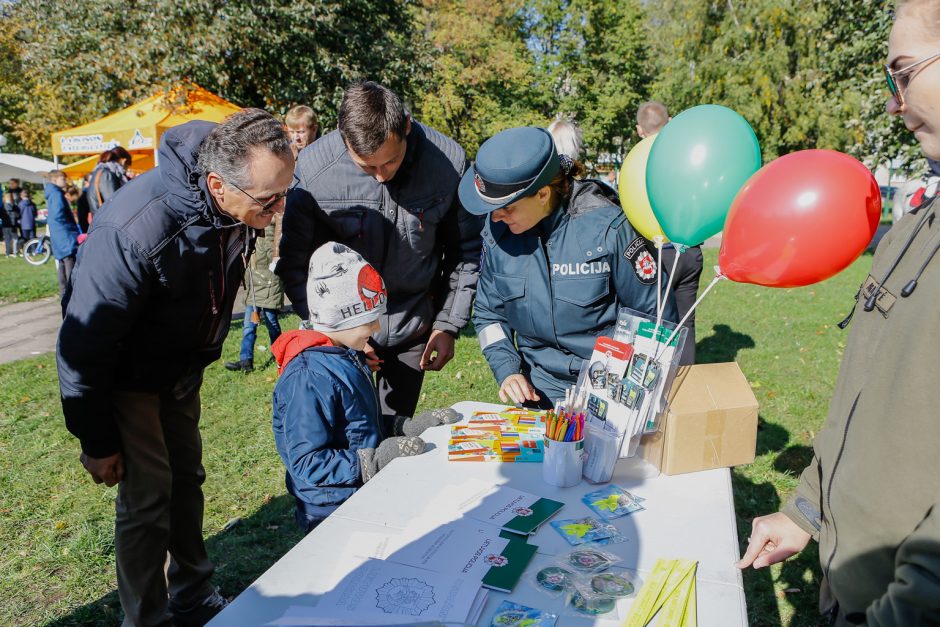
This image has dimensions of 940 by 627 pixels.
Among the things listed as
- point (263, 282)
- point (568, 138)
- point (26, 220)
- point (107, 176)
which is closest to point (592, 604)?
point (568, 138)

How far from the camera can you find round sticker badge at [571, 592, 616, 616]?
1345 mm

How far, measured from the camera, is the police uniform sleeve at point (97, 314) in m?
1.88

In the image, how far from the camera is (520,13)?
25.7 m

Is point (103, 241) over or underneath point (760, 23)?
underneath

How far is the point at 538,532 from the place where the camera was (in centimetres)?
164

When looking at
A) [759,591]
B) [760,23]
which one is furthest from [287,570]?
[760,23]

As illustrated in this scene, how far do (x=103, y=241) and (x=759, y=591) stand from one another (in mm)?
3051

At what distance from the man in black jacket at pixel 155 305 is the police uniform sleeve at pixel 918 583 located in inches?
73.5

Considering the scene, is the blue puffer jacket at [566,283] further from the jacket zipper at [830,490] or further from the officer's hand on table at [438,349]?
the jacket zipper at [830,490]

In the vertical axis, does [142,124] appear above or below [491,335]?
above

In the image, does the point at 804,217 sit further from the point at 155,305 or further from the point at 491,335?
the point at 155,305

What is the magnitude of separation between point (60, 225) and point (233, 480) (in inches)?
245

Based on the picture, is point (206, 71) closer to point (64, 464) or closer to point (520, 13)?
point (64, 464)

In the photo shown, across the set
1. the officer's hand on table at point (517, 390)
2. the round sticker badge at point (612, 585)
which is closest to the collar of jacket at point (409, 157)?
the officer's hand on table at point (517, 390)
